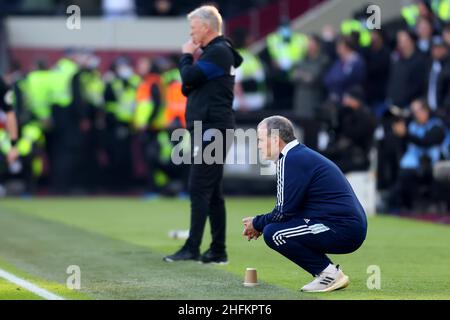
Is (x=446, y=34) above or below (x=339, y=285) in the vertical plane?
above

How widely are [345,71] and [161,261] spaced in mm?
10796

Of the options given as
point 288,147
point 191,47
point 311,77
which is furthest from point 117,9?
point 288,147

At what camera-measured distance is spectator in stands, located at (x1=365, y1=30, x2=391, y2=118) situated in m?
24.3

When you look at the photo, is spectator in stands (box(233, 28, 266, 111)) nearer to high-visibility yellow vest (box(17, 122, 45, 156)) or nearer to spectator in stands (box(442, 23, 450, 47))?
high-visibility yellow vest (box(17, 122, 45, 156))

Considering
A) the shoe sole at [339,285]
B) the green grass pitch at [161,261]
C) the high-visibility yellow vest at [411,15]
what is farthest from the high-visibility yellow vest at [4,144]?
the shoe sole at [339,285]

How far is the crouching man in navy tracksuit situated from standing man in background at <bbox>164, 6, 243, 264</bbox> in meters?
2.12

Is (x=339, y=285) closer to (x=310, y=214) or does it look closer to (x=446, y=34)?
(x=310, y=214)

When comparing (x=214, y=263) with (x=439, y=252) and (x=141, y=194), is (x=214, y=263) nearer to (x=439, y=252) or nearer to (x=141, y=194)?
(x=439, y=252)

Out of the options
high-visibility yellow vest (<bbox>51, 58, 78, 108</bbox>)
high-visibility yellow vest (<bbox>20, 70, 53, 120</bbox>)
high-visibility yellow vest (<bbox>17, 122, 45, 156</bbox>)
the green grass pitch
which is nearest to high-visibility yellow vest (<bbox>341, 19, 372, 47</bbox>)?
the green grass pitch

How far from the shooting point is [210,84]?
1370cm

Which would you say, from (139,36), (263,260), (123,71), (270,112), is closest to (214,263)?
(263,260)

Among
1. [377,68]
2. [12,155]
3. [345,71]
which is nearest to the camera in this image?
[345,71]

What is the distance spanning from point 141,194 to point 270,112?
3025 mm

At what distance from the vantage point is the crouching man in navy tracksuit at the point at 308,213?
11.4m
